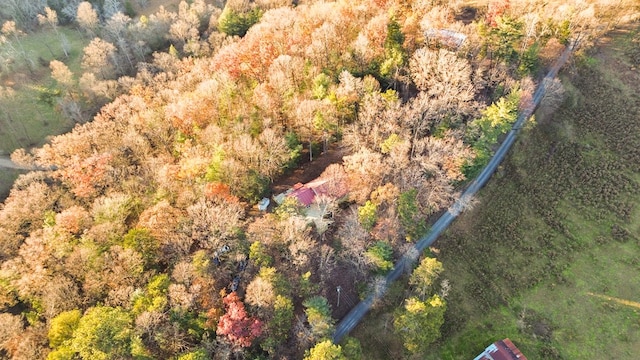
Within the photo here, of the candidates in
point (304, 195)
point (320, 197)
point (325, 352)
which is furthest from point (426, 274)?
point (304, 195)

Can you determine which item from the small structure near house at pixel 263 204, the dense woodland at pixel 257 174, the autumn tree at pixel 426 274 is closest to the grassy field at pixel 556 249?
the dense woodland at pixel 257 174

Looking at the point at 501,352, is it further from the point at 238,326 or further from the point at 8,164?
the point at 8,164

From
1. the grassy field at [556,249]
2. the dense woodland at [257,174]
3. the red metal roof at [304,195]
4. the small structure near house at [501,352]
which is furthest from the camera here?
the red metal roof at [304,195]

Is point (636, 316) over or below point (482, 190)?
below

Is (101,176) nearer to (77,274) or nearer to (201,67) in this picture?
(77,274)

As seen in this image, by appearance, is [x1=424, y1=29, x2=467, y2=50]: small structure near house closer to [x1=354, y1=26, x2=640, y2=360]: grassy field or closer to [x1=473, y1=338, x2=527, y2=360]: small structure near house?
[x1=354, y1=26, x2=640, y2=360]: grassy field

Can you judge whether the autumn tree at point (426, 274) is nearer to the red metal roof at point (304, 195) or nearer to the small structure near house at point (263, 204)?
the red metal roof at point (304, 195)

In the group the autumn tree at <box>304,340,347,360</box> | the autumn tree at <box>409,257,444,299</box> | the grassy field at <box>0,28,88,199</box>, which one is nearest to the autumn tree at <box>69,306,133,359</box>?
the autumn tree at <box>304,340,347,360</box>

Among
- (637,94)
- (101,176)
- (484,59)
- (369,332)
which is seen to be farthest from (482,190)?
(101,176)
